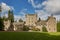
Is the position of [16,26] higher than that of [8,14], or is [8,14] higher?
[8,14]

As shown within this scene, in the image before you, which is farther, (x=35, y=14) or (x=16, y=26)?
(x=35, y=14)

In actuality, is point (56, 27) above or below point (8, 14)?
below

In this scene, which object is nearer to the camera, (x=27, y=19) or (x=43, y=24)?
(x=43, y=24)

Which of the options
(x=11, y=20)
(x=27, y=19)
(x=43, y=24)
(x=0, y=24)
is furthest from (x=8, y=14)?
(x=0, y=24)

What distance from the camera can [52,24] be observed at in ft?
237

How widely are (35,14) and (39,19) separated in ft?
16.8

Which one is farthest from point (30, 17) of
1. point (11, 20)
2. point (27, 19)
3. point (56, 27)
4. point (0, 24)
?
point (0, 24)

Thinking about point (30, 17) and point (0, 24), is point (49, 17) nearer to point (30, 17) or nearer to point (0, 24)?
point (30, 17)

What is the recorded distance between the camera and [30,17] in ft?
265

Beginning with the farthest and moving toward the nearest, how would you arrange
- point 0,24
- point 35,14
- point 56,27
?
point 35,14, point 56,27, point 0,24

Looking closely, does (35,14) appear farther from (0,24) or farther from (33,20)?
(0,24)

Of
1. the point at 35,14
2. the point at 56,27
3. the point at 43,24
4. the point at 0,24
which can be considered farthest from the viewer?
the point at 35,14

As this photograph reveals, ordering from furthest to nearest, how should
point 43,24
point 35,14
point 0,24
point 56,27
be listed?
point 35,14, point 43,24, point 56,27, point 0,24

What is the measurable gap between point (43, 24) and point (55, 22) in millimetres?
5310
